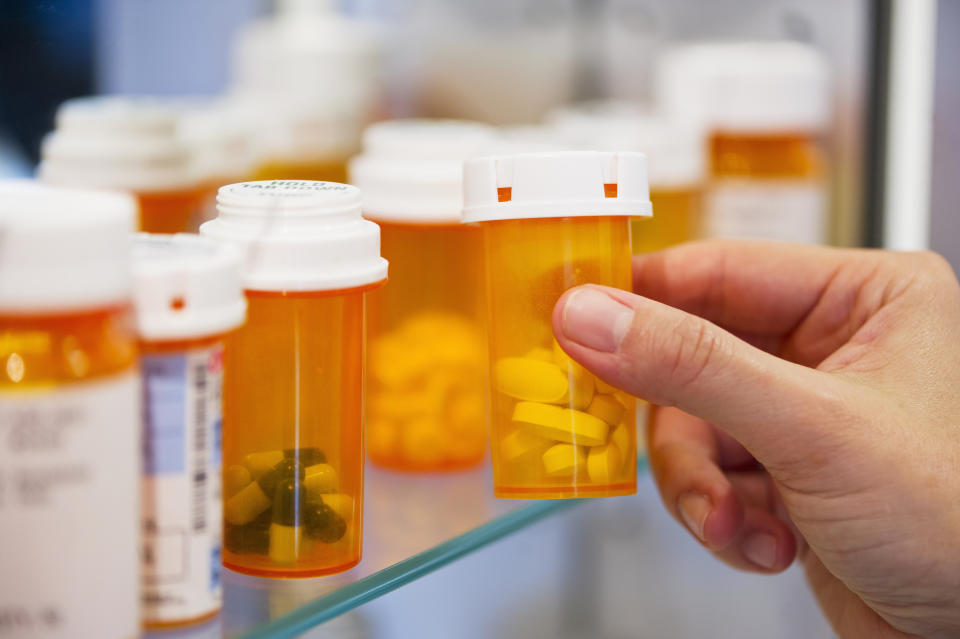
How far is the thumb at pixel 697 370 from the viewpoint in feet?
1.38

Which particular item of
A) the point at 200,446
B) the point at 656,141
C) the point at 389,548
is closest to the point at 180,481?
the point at 200,446

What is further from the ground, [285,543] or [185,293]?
[185,293]

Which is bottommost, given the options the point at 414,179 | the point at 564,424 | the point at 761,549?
the point at 761,549

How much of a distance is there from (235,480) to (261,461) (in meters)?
0.01

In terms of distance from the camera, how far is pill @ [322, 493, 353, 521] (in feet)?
1.43

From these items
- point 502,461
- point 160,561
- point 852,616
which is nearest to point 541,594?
point 852,616

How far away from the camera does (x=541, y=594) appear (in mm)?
997

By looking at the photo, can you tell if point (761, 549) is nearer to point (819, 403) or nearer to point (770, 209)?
point (819, 403)

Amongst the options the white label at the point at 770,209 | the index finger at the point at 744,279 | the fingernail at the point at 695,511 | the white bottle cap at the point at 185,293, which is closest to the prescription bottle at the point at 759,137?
the white label at the point at 770,209

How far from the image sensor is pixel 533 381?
45cm

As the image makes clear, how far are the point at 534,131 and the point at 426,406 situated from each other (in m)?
0.25

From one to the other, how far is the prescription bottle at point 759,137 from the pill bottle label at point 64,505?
587mm

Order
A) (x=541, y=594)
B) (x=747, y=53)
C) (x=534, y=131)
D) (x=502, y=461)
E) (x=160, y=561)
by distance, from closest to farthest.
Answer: (x=160, y=561)
(x=502, y=461)
(x=534, y=131)
(x=747, y=53)
(x=541, y=594)

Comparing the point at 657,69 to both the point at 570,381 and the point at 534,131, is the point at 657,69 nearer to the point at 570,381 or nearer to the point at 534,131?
the point at 534,131
